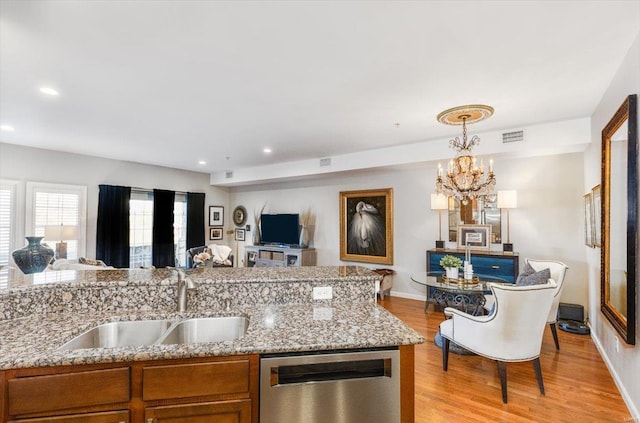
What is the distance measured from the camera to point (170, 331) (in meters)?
1.56

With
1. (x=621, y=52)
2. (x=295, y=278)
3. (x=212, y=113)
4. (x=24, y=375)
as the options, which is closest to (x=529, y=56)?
(x=621, y=52)

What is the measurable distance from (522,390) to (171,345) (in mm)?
2794

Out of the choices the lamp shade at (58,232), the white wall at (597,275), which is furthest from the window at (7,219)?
the white wall at (597,275)

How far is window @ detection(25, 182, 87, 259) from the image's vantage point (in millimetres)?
4953

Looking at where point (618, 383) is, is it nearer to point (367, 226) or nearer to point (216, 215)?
point (367, 226)

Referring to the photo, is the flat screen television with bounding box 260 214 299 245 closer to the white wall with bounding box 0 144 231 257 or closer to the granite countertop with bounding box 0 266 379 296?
the white wall with bounding box 0 144 231 257

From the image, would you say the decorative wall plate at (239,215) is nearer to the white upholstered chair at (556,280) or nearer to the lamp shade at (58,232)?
the lamp shade at (58,232)

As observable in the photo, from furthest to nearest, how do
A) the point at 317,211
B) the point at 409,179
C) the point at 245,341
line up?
1. the point at 317,211
2. the point at 409,179
3. the point at 245,341

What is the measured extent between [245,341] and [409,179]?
15.5 feet

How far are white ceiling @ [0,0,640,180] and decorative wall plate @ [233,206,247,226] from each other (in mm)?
3934

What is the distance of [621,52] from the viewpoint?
225 cm

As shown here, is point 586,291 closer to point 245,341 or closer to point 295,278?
point 295,278

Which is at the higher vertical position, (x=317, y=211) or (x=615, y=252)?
(x=317, y=211)

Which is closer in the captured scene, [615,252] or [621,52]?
[621,52]
